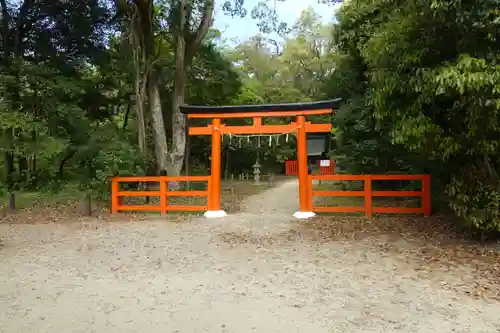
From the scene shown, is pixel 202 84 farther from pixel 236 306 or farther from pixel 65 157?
pixel 236 306

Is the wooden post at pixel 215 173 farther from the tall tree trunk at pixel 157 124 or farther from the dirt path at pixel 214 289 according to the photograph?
the tall tree trunk at pixel 157 124

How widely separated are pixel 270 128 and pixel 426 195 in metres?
4.03

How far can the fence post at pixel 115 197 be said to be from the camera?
1092cm

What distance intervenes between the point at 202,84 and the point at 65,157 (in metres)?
7.62

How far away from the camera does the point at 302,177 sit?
10.3 m

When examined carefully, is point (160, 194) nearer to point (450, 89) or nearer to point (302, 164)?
point (302, 164)

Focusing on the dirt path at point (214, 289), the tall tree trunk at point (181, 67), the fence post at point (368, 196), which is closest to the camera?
the dirt path at point (214, 289)

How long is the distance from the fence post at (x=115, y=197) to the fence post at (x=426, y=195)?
759cm

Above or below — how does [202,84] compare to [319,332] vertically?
above

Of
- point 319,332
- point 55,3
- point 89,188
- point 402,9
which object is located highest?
point 55,3

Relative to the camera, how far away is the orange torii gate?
10.3m

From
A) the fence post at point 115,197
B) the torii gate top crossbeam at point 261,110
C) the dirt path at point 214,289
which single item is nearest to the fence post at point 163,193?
the fence post at point 115,197

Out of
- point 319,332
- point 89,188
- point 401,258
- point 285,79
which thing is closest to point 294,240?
point 401,258

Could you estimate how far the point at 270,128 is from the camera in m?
10.7
